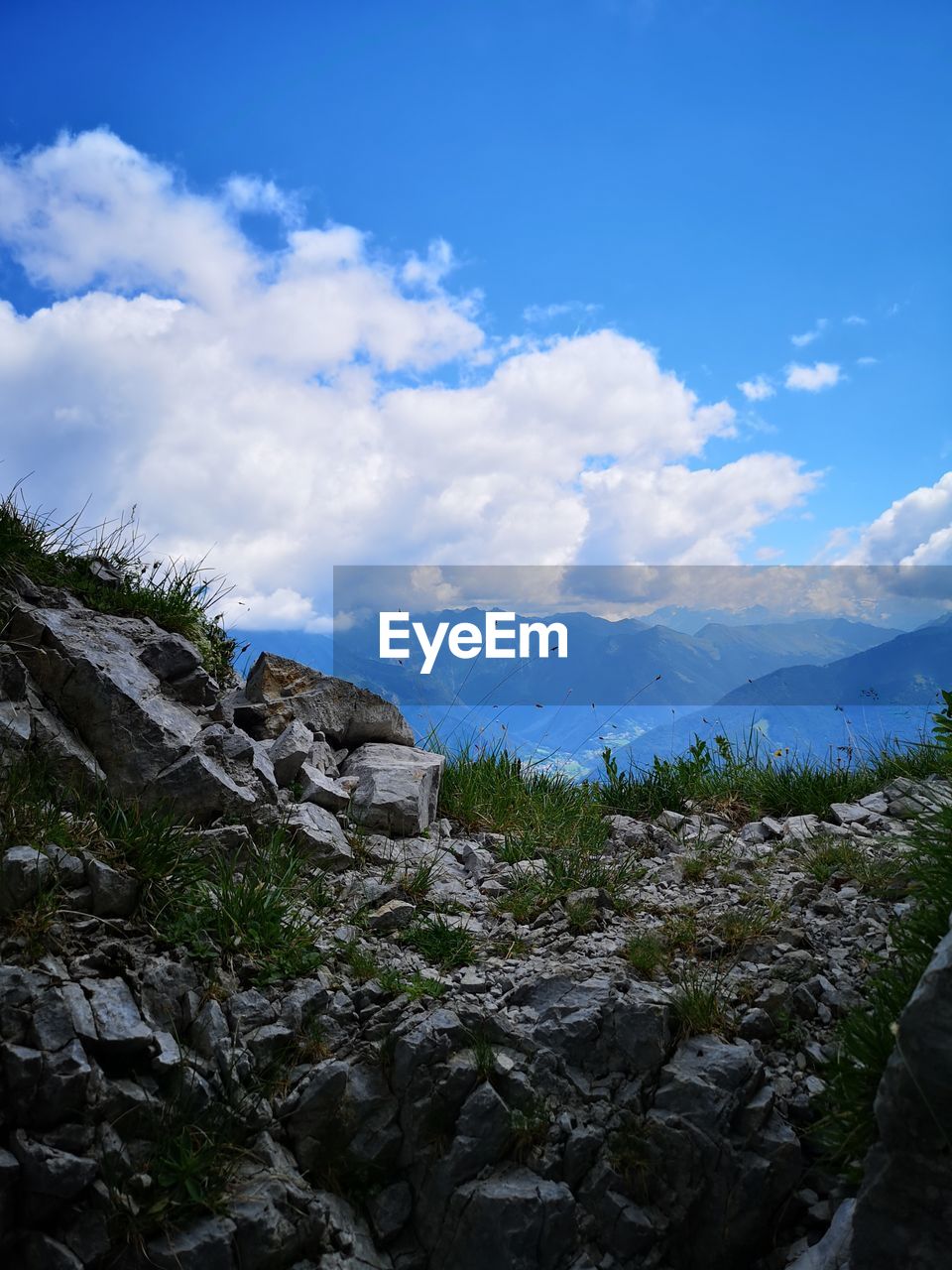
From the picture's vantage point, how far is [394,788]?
31.3ft

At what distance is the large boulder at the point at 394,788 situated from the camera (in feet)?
30.6

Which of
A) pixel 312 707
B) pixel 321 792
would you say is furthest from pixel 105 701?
pixel 312 707

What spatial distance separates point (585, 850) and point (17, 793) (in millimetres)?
5053

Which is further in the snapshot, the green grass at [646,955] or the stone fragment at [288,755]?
the stone fragment at [288,755]

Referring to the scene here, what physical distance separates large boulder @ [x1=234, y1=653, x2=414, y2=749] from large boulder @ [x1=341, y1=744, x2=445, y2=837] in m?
0.36

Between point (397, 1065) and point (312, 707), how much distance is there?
5.22 metres

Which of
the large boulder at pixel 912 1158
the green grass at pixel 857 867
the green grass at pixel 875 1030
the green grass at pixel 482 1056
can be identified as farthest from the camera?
the green grass at pixel 857 867

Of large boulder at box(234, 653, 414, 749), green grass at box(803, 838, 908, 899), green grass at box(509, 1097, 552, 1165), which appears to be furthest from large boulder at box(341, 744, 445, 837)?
green grass at box(509, 1097, 552, 1165)

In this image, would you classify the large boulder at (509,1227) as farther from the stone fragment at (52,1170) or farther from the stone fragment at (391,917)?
the stone fragment at (391,917)

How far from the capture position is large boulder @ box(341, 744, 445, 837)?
9.32 m

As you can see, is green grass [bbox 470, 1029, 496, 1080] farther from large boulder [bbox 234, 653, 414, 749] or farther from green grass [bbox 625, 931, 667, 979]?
large boulder [bbox 234, 653, 414, 749]

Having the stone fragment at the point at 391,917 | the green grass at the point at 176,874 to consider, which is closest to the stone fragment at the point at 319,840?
the green grass at the point at 176,874

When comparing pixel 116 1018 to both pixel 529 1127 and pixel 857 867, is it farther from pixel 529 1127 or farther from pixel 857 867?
pixel 857 867

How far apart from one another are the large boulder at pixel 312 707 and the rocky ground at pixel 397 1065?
220 centimetres
